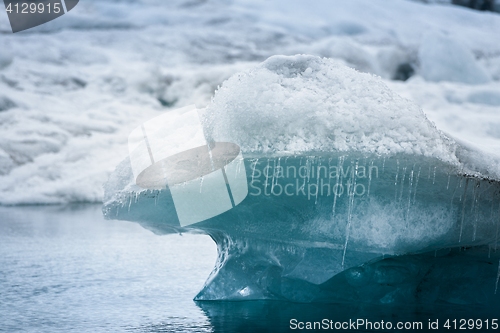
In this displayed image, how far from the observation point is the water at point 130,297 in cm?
480

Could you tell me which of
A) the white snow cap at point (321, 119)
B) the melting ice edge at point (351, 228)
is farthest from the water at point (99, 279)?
the white snow cap at point (321, 119)

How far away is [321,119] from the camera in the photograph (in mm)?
4789

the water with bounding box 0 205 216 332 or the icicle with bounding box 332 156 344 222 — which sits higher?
the icicle with bounding box 332 156 344 222

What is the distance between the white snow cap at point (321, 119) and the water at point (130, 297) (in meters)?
1.31

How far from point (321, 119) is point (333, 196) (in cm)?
64

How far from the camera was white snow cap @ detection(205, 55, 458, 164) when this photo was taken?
4738 millimetres

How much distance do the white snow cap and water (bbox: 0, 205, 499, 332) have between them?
1311mm

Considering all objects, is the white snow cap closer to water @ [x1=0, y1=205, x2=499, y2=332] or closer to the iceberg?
the iceberg

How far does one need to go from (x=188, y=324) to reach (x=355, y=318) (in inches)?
50.5

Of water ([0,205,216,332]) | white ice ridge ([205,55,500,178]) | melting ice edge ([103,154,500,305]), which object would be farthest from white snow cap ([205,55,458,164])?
water ([0,205,216,332])

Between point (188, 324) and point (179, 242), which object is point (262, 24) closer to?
point (179, 242)

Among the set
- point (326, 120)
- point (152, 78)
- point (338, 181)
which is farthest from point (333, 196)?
point (152, 78)

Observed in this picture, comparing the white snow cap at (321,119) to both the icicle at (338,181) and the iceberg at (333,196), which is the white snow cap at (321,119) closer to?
the iceberg at (333,196)

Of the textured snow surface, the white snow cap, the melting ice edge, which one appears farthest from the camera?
the textured snow surface
